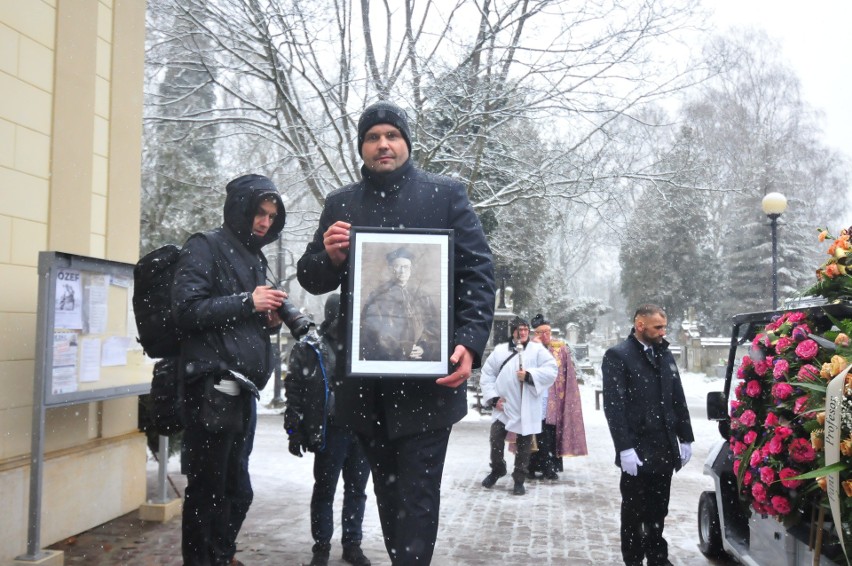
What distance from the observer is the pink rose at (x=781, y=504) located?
12.0ft

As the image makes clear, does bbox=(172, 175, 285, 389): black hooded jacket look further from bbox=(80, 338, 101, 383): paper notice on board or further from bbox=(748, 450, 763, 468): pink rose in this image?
bbox=(748, 450, 763, 468): pink rose

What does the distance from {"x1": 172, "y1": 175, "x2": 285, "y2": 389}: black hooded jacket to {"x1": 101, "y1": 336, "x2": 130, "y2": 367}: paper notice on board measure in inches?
83.4

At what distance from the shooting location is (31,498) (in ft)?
16.5

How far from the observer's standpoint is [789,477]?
340 cm

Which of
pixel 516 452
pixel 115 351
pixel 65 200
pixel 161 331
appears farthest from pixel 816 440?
pixel 516 452

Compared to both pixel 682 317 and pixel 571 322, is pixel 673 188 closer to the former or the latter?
pixel 571 322

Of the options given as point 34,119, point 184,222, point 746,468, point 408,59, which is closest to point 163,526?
point 34,119

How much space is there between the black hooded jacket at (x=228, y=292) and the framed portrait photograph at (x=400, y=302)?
1080mm

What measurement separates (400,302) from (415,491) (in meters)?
0.73

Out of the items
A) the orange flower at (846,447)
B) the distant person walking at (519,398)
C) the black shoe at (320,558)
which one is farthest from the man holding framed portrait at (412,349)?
the distant person walking at (519,398)

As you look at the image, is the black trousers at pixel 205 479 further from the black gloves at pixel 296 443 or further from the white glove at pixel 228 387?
the black gloves at pixel 296 443

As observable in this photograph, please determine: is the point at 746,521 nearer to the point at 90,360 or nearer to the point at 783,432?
the point at 783,432

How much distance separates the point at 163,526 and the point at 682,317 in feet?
143

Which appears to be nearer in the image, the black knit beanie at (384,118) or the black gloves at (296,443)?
the black knit beanie at (384,118)
